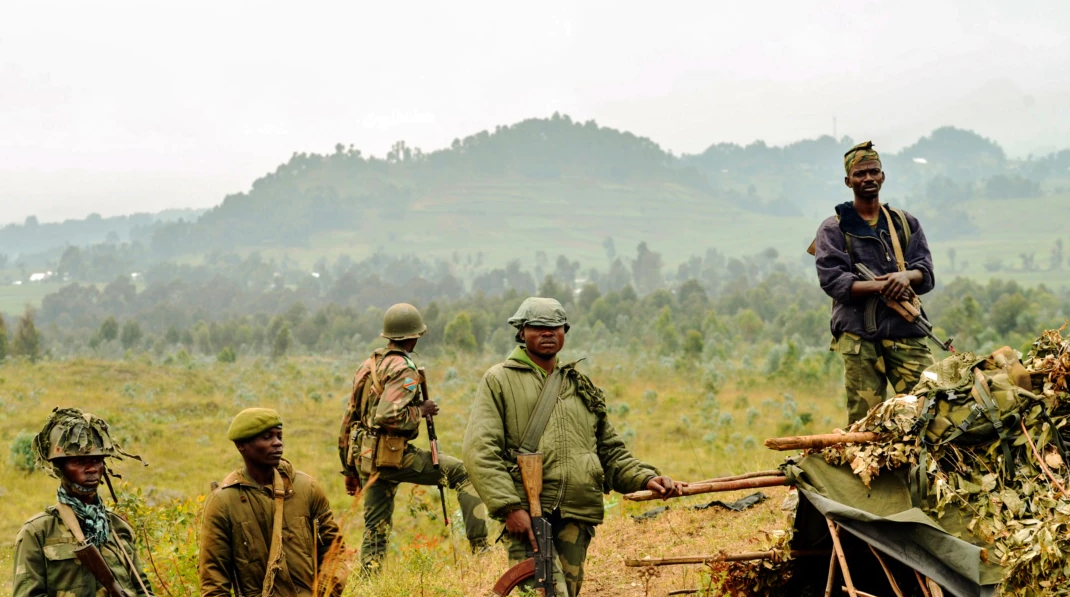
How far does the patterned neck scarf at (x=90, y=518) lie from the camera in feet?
14.1

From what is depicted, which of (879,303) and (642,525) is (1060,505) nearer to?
(879,303)

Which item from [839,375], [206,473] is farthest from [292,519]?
[839,375]

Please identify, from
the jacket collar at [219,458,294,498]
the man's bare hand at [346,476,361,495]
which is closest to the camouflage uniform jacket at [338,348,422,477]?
the man's bare hand at [346,476,361,495]

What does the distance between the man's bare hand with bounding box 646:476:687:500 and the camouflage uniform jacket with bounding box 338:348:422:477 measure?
8.70ft

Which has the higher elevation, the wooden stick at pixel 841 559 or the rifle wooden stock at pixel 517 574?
the wooden stick at pixel 841 559

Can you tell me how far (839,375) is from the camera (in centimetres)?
2333

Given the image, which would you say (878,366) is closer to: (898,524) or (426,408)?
(898,524)

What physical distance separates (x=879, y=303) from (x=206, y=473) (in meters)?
11.6

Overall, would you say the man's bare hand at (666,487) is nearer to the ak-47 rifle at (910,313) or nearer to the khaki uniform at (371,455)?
the ak-47 rifle at (910,313)

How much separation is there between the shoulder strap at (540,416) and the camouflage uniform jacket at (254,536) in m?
1.05

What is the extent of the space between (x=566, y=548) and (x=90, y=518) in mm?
2313

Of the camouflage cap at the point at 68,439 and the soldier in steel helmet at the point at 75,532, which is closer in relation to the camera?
the soldier in steel helmet at the point at 75,532

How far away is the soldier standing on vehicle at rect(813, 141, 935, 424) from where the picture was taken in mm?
6145

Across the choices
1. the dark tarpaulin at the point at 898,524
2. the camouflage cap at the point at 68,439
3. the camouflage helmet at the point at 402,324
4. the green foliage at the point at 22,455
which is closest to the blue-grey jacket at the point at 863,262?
the dark tarpaulin at the point at 898,524
